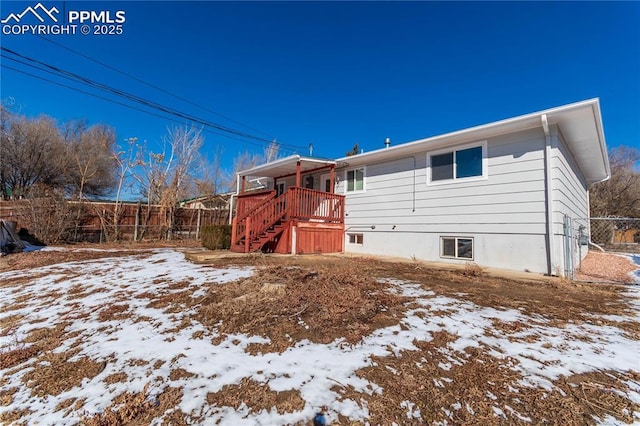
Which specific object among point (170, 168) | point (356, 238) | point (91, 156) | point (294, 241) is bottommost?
point (294, 241)

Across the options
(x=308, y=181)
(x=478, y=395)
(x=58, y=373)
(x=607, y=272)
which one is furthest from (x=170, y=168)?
(x=607, y=272)

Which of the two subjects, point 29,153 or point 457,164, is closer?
point 457,164

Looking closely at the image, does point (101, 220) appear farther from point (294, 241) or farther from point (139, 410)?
point (139, 410)

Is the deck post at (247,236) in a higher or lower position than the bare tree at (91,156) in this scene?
lower

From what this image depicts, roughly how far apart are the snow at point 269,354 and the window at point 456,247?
3120 millimetres

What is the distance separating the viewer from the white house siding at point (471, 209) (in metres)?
6.00

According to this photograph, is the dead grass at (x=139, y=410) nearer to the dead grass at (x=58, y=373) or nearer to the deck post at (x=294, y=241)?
the dead grass at (x=58, y=373)

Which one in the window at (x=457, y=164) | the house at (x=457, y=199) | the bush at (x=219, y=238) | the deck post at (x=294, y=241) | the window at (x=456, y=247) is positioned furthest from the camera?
the bush at (x=219, y=238)

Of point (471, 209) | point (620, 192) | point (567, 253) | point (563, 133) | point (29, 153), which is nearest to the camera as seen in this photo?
point (567, 253)

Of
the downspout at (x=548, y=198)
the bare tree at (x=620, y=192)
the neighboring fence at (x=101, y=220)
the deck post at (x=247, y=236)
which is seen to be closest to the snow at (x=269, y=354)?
the downspout at (x=548, y=198)

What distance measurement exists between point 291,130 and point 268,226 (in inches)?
581

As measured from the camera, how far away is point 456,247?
7.18m

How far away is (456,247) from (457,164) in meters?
2.16

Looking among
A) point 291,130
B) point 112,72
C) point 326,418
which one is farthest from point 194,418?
point 291,130
